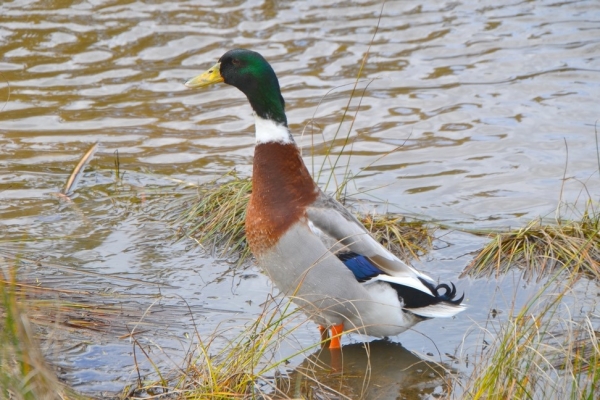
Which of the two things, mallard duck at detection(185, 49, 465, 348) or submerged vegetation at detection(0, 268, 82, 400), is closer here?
submerged vegetation at detection(0, 268, 82, 400)

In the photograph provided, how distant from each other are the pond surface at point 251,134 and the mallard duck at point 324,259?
22cm

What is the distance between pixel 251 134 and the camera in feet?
26.4

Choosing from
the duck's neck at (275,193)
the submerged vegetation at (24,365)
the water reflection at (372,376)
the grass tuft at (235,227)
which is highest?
the submerged vegetation at (24,365)

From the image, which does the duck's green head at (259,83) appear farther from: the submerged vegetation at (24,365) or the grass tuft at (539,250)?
the submerged vegetation at (24,365)

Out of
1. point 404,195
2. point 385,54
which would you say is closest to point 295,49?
point 385,54

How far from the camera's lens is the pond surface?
4.98m

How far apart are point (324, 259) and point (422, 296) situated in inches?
21.4

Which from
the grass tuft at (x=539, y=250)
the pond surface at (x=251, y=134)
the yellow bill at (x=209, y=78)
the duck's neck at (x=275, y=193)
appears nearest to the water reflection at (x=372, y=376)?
the pond surface at (x=251, y=134)

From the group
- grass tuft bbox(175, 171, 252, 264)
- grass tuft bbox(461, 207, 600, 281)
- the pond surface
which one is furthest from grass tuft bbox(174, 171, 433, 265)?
grass tuft bbox(461, 207, 600, 281)

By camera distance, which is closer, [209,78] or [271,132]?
[271,132]

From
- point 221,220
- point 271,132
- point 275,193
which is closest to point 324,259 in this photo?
point 275,193

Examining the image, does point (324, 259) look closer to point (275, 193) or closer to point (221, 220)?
point (275, 193)

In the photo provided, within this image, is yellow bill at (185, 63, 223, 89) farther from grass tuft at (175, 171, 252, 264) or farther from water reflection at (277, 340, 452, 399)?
water reflection at (277, 340, 452, 399)

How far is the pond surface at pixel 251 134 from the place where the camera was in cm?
498
